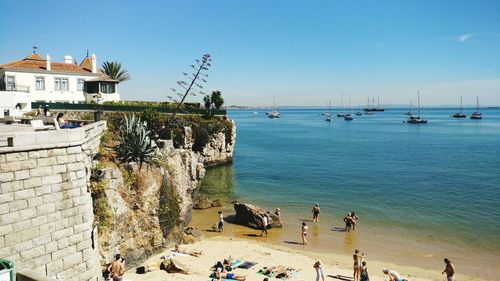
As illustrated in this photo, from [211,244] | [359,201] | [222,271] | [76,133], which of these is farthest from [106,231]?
[359,201]

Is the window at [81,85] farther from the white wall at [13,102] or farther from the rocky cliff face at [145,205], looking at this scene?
the rocky cliff face at [145,205]

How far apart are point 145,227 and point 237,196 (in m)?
17.5

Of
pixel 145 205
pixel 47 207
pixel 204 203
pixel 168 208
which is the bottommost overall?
pixel 204 203

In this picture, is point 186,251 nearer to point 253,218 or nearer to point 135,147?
point 135,147

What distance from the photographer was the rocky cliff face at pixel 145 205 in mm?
15006

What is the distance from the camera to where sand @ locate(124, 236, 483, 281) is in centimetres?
1720

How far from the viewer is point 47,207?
1086 cm

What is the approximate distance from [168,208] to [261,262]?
18.5ft

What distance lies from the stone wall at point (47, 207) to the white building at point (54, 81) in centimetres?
2568

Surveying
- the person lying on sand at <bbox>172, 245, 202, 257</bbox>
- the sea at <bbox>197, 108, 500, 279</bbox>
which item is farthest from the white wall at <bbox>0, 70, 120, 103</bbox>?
the person lying on sand at <bbox>172, 245, 202, 257</bbox>

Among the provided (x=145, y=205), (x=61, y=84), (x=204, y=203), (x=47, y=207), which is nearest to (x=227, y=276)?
(x=145, y=205)

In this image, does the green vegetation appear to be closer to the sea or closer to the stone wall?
the stone wall

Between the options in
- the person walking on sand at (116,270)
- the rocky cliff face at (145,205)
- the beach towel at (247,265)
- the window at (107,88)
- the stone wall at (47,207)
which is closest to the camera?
the stone wall at (47,207)

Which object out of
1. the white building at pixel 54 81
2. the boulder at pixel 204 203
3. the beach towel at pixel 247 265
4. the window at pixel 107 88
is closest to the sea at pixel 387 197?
the boulder at pixel 204 203
